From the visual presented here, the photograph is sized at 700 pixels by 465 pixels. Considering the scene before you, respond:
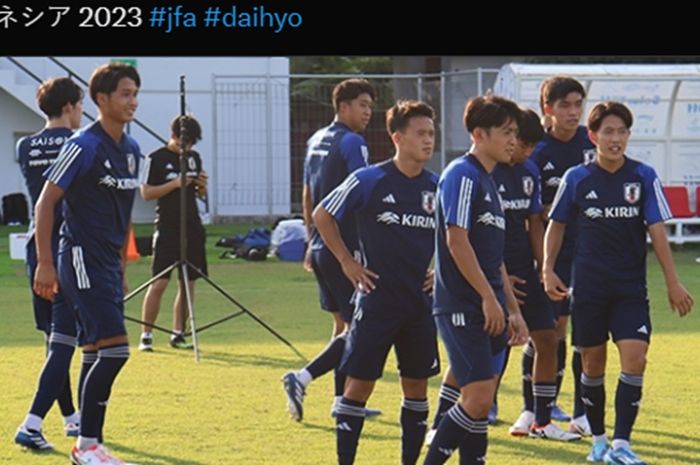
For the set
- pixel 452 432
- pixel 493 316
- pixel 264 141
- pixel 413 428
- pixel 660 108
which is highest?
pixel 660 108

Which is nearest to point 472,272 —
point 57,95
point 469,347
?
point 469,347

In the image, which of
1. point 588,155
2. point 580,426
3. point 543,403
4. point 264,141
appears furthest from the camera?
point 264,141

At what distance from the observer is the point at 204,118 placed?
3134 cm

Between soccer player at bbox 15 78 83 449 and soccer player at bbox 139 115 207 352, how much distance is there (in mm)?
3439

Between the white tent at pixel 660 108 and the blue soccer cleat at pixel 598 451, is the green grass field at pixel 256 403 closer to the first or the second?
the blue soccer cleat at pixel 598 451

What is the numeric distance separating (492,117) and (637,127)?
16975 mm

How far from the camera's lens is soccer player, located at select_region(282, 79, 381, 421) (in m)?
9.27

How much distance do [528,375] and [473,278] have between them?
2.91 meters

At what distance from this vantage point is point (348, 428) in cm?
759

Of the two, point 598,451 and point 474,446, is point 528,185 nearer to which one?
point 598,451

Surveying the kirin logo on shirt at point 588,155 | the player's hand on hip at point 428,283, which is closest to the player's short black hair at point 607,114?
the kirin logo on shirt at point 588,155

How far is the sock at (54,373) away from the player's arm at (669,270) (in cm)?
332
